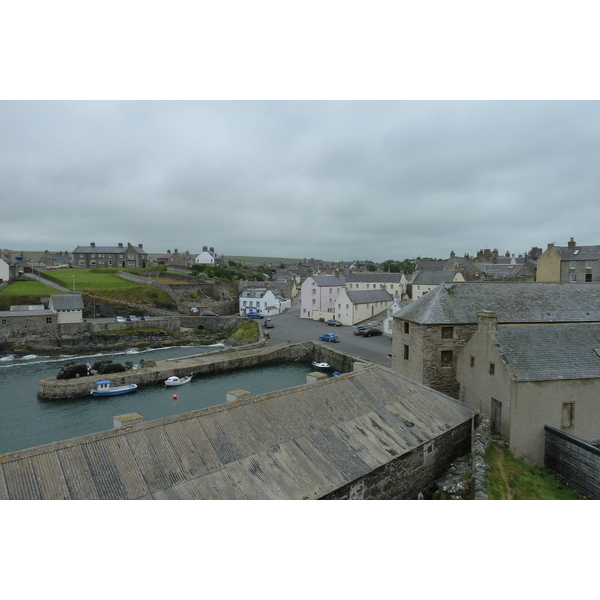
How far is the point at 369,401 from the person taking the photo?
1291cm

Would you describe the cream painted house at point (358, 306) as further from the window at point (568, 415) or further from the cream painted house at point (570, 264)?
the window at point (568, 415)

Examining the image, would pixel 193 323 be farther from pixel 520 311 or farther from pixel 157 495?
pixel 157 495

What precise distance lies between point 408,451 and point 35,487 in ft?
28.9

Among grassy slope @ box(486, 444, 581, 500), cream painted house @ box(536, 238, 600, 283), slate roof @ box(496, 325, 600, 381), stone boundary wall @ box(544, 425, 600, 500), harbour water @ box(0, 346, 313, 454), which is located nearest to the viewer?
grassy slope @ box(486, 444, 581, 500)

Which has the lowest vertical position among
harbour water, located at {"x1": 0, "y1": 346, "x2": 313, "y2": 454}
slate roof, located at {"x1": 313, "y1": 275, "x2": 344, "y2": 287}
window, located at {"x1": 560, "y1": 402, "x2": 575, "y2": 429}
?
harbour water, located at {"x1": 0, "y1": 346, "x2": 313, "y2": 454}

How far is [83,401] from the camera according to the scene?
1141 inches

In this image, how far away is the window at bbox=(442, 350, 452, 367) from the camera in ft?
63.2

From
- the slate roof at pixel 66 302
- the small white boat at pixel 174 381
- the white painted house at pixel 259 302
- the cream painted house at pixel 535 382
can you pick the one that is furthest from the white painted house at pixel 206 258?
the cream painted house at pixel 535 382

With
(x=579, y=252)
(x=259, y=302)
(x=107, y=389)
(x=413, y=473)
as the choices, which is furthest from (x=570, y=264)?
(x=107, y=389)

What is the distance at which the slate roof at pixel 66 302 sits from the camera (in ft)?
152

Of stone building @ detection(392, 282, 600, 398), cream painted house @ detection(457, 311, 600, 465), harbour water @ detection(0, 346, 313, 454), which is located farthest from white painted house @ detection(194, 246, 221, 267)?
cream painted house @ detection(457, 311, 600, 465)

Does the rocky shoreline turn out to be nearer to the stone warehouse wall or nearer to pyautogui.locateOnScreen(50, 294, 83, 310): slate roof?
pyautogui.locateOnScreen(50, 294, 83, 310): slate roof

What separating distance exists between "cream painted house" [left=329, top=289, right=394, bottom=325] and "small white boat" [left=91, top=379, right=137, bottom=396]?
27386 mm

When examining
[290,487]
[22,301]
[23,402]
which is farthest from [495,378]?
[22,301]
